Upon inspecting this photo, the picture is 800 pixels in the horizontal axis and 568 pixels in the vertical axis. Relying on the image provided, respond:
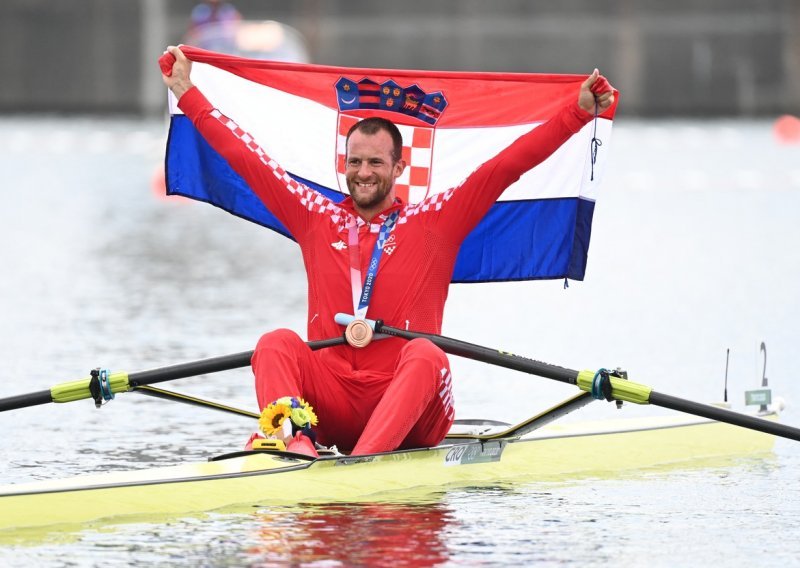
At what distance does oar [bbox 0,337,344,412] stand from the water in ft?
2.65

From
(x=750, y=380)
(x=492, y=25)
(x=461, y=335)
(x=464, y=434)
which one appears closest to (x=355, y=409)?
(x=464, y=434)

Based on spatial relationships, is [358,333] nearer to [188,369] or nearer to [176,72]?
[188,369]

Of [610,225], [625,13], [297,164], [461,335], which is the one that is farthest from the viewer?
[625,13]

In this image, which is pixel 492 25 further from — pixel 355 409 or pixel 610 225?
pixel 355 409

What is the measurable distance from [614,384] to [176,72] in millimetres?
2575

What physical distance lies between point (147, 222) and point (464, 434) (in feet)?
44.6


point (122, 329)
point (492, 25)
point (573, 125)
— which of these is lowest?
point (122, 329)

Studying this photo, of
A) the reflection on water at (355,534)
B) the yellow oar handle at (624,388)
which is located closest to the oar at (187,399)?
the reflection on water at (355,534)

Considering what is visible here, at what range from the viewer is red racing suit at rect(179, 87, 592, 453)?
830cm

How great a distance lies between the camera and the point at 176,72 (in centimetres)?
920

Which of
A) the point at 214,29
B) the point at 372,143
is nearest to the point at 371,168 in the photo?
the point at 372,143

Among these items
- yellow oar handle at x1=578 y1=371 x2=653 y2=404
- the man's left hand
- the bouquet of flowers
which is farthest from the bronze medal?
the man's left hand

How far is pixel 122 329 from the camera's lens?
13859mm

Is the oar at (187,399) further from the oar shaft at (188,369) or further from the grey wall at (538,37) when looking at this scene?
the grey wall at (538,37)
